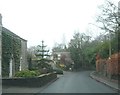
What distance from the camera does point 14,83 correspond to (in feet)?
103

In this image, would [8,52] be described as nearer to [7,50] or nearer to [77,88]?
[7,50]

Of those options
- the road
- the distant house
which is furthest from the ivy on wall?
the road

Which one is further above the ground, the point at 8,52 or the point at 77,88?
the point at 8,52

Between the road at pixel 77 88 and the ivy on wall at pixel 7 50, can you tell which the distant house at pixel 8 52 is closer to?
the ivy on wall at pixel 7 50

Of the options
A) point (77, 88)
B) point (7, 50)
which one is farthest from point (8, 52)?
point (77, 88)

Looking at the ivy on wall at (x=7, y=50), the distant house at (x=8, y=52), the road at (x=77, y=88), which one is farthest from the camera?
the ivy on wall at (x=7, y=50)

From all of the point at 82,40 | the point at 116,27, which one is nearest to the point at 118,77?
the point at 116,27

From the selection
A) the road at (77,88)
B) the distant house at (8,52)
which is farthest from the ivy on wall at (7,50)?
the road at (77,88)

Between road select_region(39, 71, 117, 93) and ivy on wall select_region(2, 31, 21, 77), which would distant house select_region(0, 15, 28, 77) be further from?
road select_region(39, 71, 117, 93)

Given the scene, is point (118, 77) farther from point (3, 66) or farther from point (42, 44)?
point (42, 44)

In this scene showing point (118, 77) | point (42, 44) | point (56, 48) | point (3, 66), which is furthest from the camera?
point (56, 48)

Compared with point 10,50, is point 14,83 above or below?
A: below

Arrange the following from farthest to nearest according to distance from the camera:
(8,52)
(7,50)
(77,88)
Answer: (8,52), (7,50), (77,88)

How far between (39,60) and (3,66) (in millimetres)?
40374
